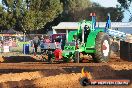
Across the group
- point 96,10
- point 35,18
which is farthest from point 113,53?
point 96,10

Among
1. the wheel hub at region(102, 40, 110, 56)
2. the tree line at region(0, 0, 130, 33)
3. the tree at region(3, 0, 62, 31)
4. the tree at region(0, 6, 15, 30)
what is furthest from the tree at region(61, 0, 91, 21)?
the wheel hub at region(102, 40, 110, 56)

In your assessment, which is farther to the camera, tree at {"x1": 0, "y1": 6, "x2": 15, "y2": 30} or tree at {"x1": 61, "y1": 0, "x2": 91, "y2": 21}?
tree at {"x1": 61, "y1": 0, "x2": 91, "y2": 21}

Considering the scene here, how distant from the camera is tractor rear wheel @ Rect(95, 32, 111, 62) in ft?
62.0

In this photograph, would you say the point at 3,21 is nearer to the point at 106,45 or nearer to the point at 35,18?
the point at 35,18

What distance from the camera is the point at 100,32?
19.1 metres

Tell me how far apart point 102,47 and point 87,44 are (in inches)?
28.7

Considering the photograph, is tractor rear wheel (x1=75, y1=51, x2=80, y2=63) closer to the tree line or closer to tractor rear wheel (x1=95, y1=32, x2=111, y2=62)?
tractor rear wheel (x1=95, y1=32, x2=111, y2=62)

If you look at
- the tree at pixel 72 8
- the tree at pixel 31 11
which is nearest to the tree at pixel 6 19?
the tree at pixel 31 11

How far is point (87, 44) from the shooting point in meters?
19.1

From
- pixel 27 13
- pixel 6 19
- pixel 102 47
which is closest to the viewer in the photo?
pixel 102 47

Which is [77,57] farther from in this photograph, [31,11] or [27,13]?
[31,11]

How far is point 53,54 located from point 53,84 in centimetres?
846

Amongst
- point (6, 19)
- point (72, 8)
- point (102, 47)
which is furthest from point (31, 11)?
point (102, 47)

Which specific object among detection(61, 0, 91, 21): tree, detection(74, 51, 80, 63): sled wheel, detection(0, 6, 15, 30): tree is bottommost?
detection(74, 51, 80, 63): sled wheel
